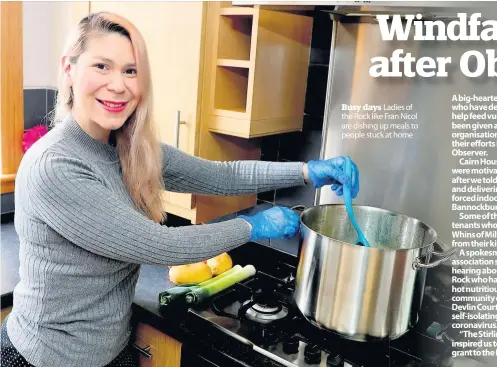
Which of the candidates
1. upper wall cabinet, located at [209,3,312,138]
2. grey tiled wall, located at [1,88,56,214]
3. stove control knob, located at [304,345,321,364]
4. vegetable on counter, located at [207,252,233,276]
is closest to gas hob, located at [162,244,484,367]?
stove control knob, located at [304,345,321,364]

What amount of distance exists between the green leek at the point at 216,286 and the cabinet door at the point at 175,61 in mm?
230

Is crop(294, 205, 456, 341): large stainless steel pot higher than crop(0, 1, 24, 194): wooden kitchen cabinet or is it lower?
lower

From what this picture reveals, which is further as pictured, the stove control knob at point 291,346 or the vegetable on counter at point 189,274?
the vegetable on counter at point 189,274

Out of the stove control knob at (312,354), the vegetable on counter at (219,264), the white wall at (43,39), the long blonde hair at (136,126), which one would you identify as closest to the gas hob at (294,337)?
the stove control knob at (312,354)

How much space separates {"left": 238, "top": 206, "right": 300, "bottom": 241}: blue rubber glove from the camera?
113cm

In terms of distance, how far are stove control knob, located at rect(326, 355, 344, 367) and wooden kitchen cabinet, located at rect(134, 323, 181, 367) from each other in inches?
14.2

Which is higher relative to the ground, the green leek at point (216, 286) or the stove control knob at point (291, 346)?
the green leek at point (216, 286)

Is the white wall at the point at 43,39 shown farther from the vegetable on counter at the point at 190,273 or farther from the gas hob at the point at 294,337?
the gas hob at the point at 294,337

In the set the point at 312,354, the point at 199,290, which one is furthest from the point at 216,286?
the point at 312,354

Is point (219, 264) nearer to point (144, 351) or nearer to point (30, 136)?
point (144, 351)

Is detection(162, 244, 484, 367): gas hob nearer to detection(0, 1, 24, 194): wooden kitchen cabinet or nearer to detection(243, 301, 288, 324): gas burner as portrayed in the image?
detection(243, 301, 288, 324): gas burner

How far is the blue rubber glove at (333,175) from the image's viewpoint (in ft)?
4.06

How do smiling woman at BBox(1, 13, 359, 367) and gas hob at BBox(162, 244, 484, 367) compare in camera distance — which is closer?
smiling woman at BBox(1, 13, 359, 367)

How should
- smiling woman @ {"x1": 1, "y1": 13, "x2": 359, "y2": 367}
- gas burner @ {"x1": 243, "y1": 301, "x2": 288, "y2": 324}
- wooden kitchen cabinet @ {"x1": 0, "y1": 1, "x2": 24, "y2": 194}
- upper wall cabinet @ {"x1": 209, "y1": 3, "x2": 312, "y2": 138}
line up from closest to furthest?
1. smiling woman @ {"x1": 1, "y1": 13, "x2": 359, "y2": 367}
2. gas burner @ {"x1": 243, "y1": 301, "x2": 288, "y2": 324}
3. upper wall cabinet @ {"x1": 209, "y1": 3, "x2": 312, "y2": 138}
4. wooden kitchen cabinet @ {"x1": 0, "y1": 1, "x2": 24, "y2": 194}
